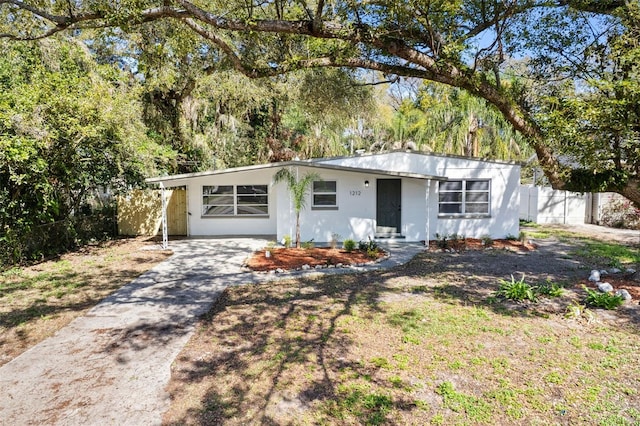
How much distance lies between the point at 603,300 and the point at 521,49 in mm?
5199

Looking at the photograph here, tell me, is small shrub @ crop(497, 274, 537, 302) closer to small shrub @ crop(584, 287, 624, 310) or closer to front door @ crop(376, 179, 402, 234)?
small shrub @ crop(584, 287, 624, 310)

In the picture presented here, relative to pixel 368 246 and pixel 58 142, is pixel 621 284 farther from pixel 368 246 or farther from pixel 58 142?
pixel 58 142

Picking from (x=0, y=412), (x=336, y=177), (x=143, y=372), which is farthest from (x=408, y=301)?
(x=336, y=177)

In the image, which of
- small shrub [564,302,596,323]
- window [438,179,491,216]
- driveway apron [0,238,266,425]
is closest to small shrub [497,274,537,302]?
small shrub [564,302,596,323]

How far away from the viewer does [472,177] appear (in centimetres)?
1351

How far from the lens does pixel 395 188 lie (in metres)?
13.2

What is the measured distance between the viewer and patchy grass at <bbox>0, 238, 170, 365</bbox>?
5566 millimetres

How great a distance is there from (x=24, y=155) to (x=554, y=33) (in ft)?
35.9

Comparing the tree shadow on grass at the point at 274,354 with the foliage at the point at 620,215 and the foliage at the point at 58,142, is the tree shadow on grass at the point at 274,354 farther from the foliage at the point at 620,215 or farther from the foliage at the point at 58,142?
the foliage at the point at 620,215

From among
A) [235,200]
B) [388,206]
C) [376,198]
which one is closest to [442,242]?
[388,206]

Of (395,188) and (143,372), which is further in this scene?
(395,188)

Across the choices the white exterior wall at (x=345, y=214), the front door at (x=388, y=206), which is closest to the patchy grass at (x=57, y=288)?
the white exterior wall at (x=345, y=214)

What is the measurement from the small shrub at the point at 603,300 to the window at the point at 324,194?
8033 mm

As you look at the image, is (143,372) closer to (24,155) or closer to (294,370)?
(294,370)
